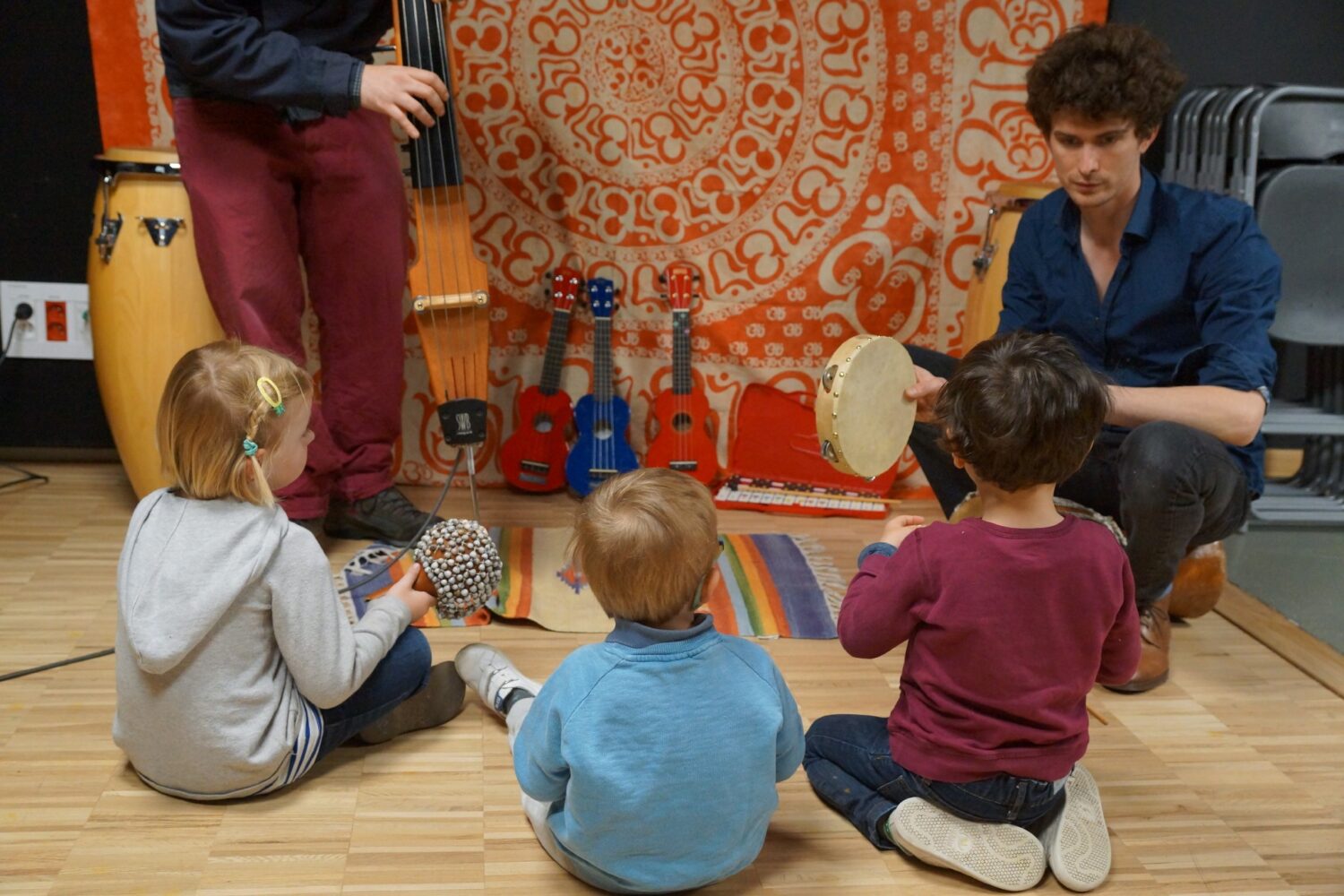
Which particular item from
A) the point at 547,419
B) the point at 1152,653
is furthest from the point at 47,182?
the point at 1152,653

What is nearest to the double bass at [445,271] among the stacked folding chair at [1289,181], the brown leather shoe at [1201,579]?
the brown leather shoe at [1201,579]

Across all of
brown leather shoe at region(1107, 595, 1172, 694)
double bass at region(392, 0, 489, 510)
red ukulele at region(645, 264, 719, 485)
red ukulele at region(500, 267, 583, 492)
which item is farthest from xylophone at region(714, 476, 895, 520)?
brown leather shoe at region(1107, 595, 1172, 694)

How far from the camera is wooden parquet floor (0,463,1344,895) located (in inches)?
62.1

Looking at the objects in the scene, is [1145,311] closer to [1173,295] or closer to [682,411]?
[1173,295]

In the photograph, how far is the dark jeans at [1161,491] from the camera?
2043mm

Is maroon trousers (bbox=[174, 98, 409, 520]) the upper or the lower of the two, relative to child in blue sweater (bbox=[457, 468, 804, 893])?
upper

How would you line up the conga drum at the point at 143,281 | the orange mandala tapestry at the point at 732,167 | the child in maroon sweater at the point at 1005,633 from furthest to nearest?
the orange mandala tapestry at the point at 732,167 → the conga drum at the point at 143,281 → the child in maroon sweater at the point at 1005,633

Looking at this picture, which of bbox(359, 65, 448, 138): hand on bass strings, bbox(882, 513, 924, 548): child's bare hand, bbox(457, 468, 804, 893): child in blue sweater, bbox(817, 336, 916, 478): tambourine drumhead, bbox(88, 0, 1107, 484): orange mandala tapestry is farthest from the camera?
bbox(88, 0, 1107, 484): orange mandala tapestry

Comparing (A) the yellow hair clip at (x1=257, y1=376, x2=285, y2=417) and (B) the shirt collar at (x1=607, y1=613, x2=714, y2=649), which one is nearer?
(B) the shirt collar at (x1=607, y1=613, x2=714, y2=649)

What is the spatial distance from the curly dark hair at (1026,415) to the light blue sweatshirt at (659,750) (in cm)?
37

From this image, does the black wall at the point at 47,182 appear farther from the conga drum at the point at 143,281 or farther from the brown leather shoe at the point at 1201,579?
the brown leather shoe at the point at 1201,579

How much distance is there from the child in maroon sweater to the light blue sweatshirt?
211 mm

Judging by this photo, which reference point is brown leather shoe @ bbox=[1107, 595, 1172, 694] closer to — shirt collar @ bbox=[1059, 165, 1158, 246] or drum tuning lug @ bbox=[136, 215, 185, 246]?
shirt collar @ bbox=[1059, 165, 1158, 246]

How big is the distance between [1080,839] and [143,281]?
7.06 feet
